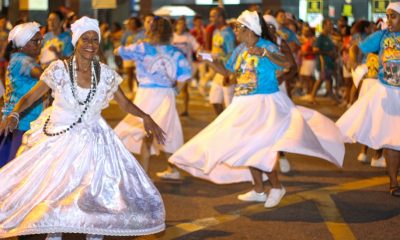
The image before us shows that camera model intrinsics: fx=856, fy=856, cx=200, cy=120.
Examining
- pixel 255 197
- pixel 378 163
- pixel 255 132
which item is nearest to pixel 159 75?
pixel 255 132

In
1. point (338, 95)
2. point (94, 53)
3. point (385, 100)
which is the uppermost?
point (94, 53)

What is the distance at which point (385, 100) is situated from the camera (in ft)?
32.4

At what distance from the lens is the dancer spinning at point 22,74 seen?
8023 millimetres

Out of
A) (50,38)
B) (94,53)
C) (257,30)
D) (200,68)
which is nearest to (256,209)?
(257,30)

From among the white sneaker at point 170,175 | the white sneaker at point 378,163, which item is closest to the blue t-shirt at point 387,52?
the white sneaker at point 378,163

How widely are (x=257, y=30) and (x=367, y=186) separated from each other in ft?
8.49

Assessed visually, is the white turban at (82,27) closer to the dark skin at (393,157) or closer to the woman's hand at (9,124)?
the woman's hand at (9,124)

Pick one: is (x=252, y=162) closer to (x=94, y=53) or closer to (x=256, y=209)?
(x=256, y=209)

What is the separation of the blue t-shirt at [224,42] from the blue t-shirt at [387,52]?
21.1 ft

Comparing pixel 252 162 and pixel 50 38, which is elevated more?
pixel 50 38

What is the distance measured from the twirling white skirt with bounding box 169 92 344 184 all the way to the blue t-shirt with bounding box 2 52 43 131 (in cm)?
189

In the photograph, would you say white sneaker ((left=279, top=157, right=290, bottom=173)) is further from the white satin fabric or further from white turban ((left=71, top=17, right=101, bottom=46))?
white turban ((left=71, top=17, right=101, bottom=46))

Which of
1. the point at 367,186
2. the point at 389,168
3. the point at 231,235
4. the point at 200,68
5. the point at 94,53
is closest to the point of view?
the point at 94,53

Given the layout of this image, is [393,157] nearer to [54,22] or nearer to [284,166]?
[284,166]
